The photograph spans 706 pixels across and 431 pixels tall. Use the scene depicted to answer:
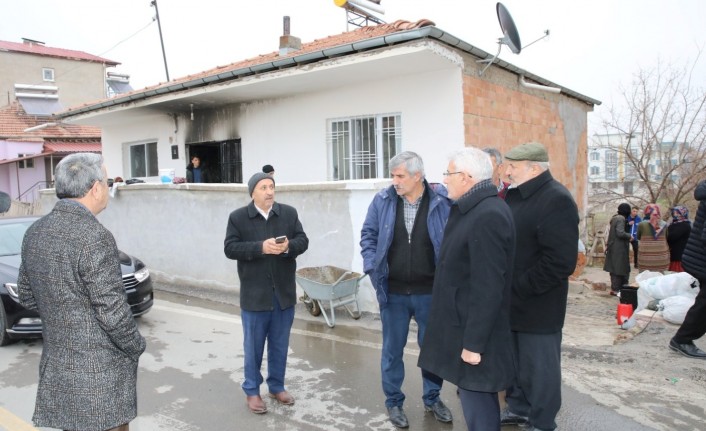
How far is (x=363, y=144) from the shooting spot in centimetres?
929

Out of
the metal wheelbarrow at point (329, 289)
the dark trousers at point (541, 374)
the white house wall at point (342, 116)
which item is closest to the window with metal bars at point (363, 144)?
the white house wall at point (342, 116)

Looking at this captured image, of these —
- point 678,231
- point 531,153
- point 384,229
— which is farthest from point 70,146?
point 531,153

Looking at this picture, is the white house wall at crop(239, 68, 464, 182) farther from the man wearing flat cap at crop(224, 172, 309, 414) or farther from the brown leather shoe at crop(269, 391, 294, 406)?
the brown leather shoe at crop(269, 391, 294, 406)

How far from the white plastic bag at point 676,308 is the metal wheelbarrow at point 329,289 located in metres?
3.36

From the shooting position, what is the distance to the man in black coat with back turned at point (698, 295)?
4895mm

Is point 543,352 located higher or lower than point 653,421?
higher

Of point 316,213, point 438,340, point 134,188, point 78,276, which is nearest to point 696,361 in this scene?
point 438,340

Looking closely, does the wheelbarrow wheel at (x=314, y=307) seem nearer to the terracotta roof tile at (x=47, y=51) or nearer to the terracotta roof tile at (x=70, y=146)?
the terracotta roof tile at (x=70, y=146)

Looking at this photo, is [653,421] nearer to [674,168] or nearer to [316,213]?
[316,213]

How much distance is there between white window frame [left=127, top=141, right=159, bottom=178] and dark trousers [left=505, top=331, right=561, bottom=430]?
11.4 m

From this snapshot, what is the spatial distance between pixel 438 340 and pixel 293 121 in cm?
771

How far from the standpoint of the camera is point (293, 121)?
1010cm

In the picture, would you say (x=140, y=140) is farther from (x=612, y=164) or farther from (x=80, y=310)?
(x=612, y=164)

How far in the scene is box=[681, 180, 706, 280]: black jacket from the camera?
4.87 m
